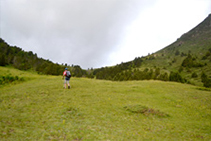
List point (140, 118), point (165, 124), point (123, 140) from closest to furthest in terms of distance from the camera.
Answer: point (123, 140), point (165, 124), point (140, 118)

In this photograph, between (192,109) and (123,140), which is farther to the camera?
(192,109)

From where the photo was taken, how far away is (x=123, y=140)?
8.28 metres

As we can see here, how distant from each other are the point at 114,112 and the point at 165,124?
545 cm

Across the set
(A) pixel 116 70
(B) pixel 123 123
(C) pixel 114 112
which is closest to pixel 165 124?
(B) pixel 123 123

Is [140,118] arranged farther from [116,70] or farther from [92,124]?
[116,70]

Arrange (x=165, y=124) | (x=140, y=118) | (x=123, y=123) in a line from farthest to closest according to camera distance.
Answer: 1. (x=140, y=118)
2. (x=165, y=124)
3. (x=123, y=123)

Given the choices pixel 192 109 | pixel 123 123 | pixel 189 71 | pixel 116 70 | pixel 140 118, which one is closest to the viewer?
pixel 123 123

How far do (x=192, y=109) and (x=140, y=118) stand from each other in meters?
10.1

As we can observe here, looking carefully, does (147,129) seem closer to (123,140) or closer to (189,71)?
(123,140)

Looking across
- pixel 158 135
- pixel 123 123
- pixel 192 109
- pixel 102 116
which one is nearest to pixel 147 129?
pixel 158 135

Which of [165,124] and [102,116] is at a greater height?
[102,116]

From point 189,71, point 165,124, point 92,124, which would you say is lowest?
point 165,124

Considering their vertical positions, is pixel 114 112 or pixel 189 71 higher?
pixel 189 71

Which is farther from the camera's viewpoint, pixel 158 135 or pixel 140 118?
pixel 140 118
